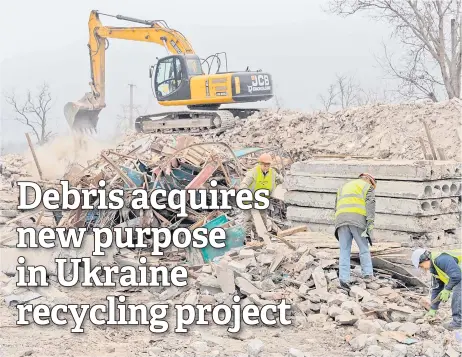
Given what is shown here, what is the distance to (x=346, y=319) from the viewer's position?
6.71m

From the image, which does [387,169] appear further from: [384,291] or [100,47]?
[100,47]

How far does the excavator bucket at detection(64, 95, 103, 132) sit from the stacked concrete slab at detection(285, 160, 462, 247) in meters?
11.5

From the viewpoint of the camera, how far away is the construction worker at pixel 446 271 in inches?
248

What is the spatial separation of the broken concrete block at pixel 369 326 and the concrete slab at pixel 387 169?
3262mm

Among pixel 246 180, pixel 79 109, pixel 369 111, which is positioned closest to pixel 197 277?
pixel 246 180

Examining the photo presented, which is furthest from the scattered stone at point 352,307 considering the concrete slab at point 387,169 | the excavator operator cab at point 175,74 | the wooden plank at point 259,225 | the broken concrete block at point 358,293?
the excavator operator cab at point 175,74

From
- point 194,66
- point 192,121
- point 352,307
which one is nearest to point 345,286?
point 352,307

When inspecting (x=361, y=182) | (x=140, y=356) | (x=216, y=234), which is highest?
(x=361, y=182)

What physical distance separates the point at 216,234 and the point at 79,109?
12486mm

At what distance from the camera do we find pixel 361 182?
7.83 metres

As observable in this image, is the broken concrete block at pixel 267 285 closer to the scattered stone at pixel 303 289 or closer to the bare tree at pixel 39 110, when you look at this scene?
the scattered stone at pixel 303 289

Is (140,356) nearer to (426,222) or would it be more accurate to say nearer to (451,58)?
(426,222)

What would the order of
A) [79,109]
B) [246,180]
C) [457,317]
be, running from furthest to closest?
1. [79,109]
2. [246,180]
3. [457,317]

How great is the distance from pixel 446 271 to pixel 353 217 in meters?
1.63
